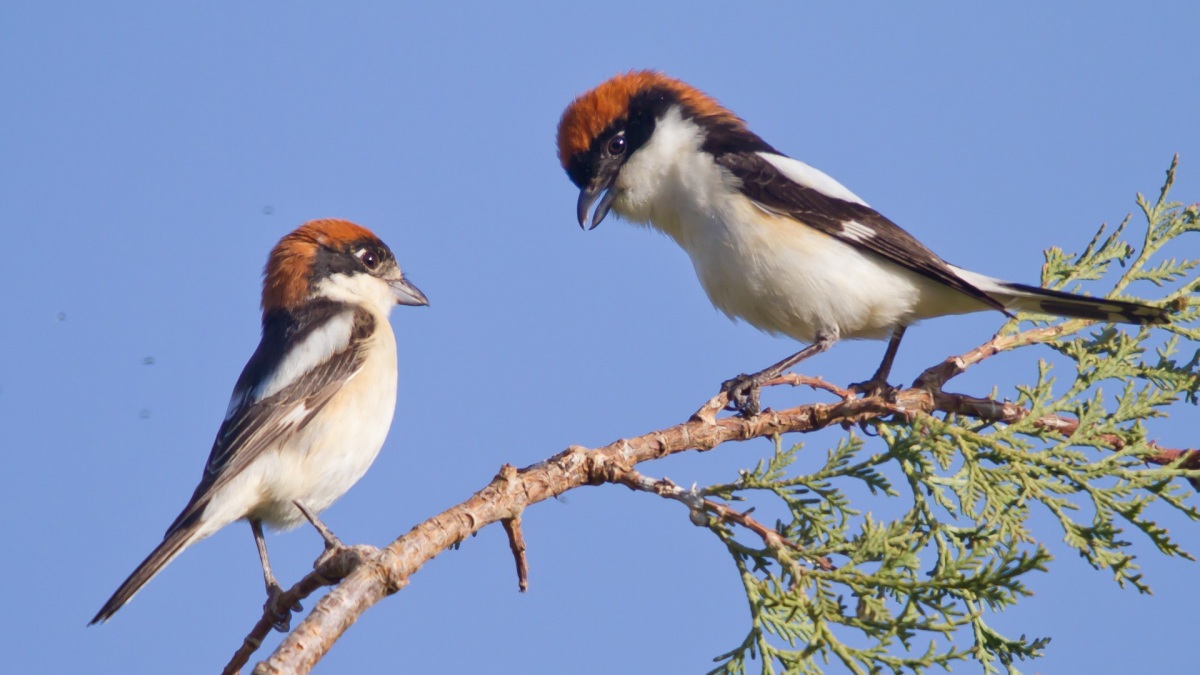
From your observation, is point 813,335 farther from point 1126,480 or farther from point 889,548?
point 889,548

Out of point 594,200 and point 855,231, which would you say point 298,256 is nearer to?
point 594,200

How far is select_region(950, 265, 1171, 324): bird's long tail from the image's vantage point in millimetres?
3713

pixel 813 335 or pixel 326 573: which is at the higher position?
pixel 813 335

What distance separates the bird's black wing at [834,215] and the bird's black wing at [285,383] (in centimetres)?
190

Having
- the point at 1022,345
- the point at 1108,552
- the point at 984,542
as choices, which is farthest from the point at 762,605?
the point at 1022,345

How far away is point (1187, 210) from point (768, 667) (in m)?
2.65

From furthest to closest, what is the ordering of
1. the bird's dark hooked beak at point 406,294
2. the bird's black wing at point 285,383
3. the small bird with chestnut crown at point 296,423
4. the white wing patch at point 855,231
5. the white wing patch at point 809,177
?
the bird's dark hooked beak at point 406,294
the white wing patch at point 809,177
the white wing patch at point 855,231
the bird's black wing at point 285,383
the small bird with chestnut crown at point 296,423

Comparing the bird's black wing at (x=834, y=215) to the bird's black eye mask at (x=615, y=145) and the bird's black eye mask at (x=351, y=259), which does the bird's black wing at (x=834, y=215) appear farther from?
the bird's black eye mask at (x=351, y=259)

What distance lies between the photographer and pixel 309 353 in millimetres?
4719

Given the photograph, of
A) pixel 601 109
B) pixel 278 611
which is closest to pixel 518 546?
pixel 278 611

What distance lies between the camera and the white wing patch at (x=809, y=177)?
4.72 meters

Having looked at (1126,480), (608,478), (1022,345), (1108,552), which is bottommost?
(608,478)

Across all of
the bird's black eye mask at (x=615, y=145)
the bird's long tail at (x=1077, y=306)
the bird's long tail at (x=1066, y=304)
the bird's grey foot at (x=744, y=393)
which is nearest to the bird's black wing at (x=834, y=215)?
the bird's long tail at (x=1066, y=304)

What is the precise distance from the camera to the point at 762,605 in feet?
9.52
